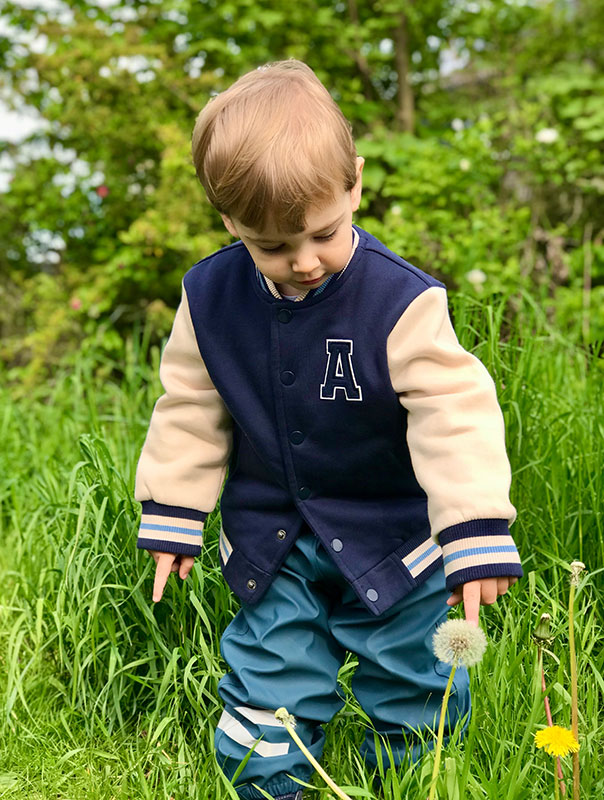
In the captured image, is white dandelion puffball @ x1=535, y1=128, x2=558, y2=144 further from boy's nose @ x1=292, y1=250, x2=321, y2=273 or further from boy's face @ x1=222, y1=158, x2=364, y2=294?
boy's nose @ x1=292, y1=250, x2=321, y2=273

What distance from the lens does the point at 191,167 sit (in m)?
4.61

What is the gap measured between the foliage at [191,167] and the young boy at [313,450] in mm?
2653

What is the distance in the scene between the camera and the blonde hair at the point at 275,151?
1.42 metres

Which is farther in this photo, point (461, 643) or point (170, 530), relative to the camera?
point (170, 530)

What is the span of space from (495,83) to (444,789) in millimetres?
5085

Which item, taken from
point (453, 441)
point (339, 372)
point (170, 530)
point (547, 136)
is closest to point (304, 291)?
point (339, 372)

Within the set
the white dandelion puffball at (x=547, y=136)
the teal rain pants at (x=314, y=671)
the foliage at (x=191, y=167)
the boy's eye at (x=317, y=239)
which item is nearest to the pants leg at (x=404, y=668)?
the teal rain pants at (x=314, y=671)

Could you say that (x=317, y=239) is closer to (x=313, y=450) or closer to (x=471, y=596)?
(x=313, y=450)

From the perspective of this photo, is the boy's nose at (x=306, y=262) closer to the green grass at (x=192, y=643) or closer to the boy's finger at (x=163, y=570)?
the boy's finger at (x=163, y=570)

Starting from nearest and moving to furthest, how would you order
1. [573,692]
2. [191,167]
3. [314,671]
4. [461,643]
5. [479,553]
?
1. [461,643]
2. [573,692]
3. [479,553]
4. [314,671]
5. [191,167]

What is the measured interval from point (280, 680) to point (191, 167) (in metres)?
3.37

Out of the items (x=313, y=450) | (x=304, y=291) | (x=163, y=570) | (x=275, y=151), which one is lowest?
(x=163, y=570)

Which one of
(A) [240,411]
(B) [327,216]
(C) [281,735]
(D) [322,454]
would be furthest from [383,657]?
(B) [327,216]

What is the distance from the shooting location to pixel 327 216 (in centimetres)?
148
